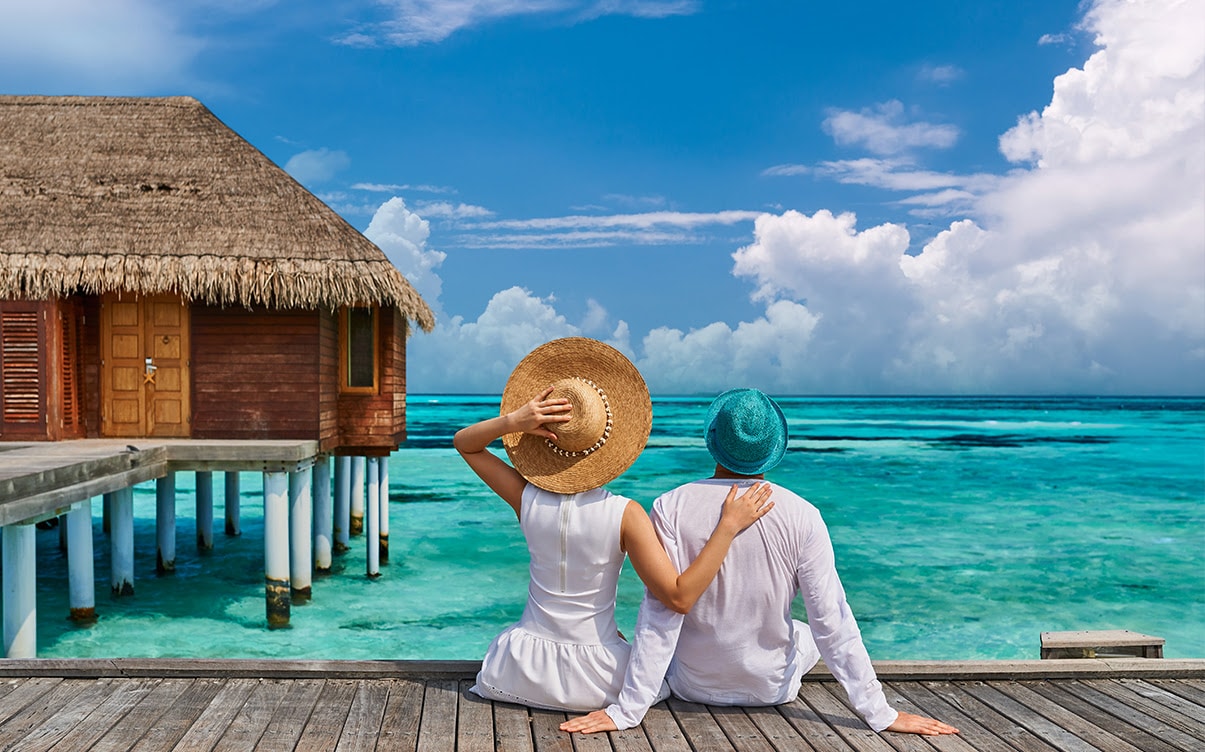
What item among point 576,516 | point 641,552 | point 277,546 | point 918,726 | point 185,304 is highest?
point 185,304

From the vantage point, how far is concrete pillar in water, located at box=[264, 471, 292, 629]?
9.69 metres

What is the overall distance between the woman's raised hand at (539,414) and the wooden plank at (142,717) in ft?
5.69

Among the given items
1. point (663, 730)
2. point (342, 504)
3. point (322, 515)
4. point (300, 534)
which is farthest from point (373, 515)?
point (663, 730)

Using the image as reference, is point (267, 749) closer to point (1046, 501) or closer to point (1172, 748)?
→ point (1172, 748)

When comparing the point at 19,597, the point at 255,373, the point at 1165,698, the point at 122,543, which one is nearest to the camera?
the point at 1165,698

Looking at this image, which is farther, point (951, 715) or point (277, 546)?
point (277, 546)

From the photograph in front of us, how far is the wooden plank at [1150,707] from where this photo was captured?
3469 millimetres

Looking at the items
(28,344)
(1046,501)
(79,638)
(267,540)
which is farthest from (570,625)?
(1046,501)

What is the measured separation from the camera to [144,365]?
10797mm

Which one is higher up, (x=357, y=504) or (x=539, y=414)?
(x=539, y=414)

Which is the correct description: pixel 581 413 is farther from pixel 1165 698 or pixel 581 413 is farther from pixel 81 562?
pixel 81 562

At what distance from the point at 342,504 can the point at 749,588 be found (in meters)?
12.5

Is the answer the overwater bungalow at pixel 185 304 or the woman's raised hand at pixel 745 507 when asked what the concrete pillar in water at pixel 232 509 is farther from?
the woman's raised hand at pixel 745 507

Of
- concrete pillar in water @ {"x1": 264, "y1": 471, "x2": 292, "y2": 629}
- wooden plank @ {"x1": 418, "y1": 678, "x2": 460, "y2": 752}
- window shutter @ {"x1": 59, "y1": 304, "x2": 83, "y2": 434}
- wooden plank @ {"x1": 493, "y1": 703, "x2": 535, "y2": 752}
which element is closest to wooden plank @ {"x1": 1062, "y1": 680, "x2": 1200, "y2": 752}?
wooden plank @ {"x1": 493, "y1": 703, "x2": 535, "y2": 752}
